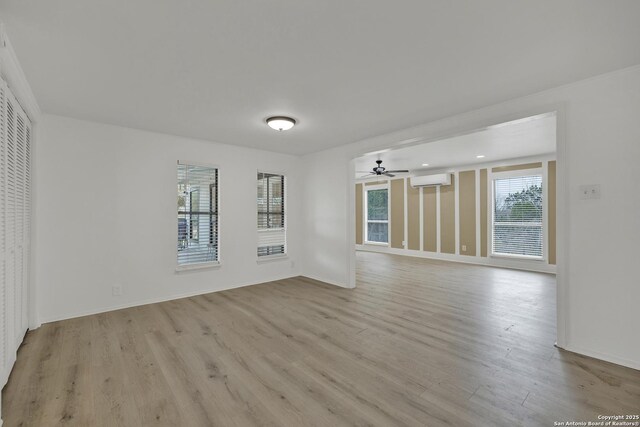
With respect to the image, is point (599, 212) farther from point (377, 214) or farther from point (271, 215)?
point (377, 214)

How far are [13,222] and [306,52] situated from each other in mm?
2912

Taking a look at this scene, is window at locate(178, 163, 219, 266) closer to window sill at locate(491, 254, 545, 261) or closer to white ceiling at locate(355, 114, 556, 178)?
white ceiling at locate(355, 114, 556, 178)

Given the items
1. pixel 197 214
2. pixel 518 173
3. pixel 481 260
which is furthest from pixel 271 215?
pixel 518 173

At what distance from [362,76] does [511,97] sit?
5.60ft

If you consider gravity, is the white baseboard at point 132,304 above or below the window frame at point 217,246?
below

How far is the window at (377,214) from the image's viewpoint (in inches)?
374

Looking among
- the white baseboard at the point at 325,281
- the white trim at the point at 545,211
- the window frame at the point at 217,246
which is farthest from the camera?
the white trim at the point at 545,211

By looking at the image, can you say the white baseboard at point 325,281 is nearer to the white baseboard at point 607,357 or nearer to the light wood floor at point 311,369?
the light wood floor at point 311,369

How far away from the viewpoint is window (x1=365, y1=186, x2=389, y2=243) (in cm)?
949

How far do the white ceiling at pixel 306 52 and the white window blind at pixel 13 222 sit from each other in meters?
0.42

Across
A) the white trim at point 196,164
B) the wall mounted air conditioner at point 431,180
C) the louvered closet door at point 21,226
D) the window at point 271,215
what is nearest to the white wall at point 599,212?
the window at point 271,215

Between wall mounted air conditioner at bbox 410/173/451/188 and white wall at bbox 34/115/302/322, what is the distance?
17.3ft

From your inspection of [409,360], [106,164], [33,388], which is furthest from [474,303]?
[106,164]

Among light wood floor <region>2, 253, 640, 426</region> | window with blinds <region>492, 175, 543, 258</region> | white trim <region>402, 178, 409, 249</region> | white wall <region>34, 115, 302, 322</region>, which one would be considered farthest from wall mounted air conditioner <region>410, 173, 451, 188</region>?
white wall <region>34, 115, 302, 322</region>
